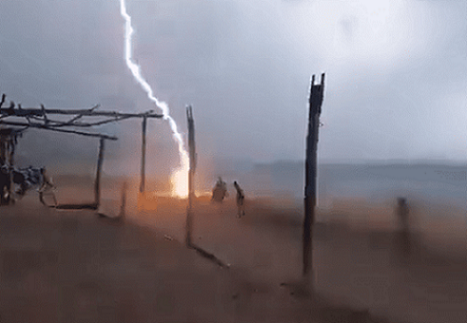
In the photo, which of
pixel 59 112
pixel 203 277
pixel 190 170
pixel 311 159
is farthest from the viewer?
pixel 59 112

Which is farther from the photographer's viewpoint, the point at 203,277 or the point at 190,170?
the point at 190,170

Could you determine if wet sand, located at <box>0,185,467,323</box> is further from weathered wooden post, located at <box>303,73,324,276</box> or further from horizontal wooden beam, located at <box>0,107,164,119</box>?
horizontal wooden beam, located at <box>0,107,164,119</box>

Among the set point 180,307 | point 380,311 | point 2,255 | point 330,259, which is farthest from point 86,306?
point 330,259

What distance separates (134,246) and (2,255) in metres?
2.90

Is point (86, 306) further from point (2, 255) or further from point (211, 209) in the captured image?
point (211, 209)

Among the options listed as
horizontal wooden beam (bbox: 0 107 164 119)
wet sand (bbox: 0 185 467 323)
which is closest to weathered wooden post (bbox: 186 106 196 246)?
wet sand (bbox: 0 185 467 323)

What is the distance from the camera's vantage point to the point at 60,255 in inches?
339

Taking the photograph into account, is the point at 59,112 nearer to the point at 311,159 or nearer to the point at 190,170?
the point at 190,170

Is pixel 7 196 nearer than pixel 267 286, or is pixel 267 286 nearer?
pixel 267 286

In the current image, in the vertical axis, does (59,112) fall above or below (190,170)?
above

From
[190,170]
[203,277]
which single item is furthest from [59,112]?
[203,277]

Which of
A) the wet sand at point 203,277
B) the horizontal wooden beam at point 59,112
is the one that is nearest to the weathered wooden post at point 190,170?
the wet sand at point 203,277

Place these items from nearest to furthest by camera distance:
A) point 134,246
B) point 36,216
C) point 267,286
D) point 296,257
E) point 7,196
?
point 267,286 → point 134,246 → point 296,257 → point 36,216 → point 7,196

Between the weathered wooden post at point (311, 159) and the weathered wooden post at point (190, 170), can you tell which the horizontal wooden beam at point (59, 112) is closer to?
the weathered wooden post at point (190, 170)
